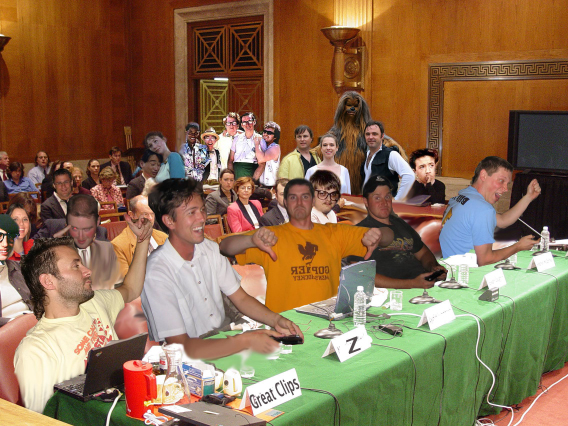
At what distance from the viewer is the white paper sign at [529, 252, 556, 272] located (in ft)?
13.3

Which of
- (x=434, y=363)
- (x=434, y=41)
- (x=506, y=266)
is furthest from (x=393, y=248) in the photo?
(x=434, y=41)

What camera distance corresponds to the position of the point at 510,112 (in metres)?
8.09

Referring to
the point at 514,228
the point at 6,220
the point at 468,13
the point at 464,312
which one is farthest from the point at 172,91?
the point at 464,312

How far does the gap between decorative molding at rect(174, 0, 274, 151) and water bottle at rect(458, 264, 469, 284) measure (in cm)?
746

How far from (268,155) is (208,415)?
6251 mm

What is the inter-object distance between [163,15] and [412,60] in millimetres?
5274

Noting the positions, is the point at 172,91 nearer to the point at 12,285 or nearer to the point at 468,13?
the point at 468,13

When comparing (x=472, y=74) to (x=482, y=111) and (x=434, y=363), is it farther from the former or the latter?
(x=434, y=363)

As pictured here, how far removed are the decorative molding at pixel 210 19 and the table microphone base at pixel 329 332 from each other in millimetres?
8267

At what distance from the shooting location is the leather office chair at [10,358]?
2410 mm

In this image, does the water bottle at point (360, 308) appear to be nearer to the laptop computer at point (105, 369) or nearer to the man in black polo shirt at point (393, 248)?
the man in black polo shirt at point (393, 248)

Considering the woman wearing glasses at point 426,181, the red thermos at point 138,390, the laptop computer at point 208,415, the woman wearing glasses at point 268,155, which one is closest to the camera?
the laptop computer at point 208,415

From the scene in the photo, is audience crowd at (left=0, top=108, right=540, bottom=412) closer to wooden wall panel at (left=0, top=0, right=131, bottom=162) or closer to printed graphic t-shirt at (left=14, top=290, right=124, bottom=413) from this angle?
printed graphic t-shirt at (left=14, top=290, right=124, bottom=413)

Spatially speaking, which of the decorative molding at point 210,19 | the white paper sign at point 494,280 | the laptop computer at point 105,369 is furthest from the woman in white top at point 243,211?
the decorative molding at point 210,19
